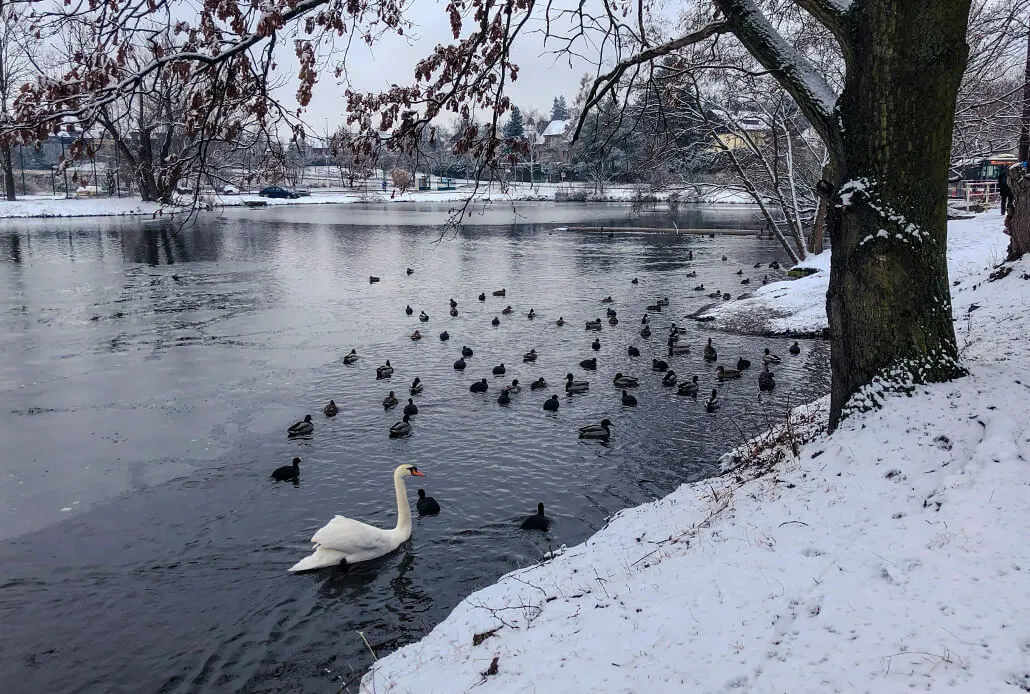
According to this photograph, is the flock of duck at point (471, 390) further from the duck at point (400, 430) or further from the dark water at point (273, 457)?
the dark water at point (273, 457)

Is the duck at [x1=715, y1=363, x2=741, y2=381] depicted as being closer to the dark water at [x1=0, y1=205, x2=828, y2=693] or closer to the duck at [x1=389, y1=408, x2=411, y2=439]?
the dark water at [x1=0, y1=205, x2=828, y2=693]

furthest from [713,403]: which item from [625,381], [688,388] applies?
[625,381]

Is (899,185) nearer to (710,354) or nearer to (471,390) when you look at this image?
(471,390)

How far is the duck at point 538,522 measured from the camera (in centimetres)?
1088

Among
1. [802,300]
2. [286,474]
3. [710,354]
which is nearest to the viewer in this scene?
[286,474]

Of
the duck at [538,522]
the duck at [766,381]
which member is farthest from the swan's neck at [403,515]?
the duck at [766,381]

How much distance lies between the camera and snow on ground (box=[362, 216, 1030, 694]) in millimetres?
4461

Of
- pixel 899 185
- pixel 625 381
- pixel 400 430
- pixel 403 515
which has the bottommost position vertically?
pixel 403 515

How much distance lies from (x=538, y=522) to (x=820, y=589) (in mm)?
6041

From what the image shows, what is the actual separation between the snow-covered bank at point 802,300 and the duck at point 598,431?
34.4 feet

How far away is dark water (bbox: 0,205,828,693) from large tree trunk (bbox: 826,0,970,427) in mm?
5449

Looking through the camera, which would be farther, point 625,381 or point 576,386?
point 625,381

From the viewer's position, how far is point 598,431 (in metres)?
14.7

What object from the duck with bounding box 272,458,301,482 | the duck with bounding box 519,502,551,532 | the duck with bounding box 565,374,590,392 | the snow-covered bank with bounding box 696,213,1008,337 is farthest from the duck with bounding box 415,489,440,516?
the snow-covered bank with bounding box 696,213,1008,337
